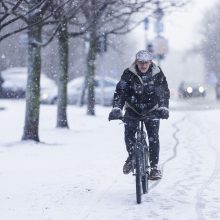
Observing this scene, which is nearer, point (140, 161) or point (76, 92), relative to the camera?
point (140, 161)

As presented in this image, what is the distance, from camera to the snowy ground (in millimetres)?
7539

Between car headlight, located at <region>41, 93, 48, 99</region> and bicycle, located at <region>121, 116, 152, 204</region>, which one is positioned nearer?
bicycle, located at <region>121, 116, 152, 204</region>


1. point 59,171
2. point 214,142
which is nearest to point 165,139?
point 214,142

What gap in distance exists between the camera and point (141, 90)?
825 cm

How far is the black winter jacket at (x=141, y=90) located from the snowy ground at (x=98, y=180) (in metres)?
1.13

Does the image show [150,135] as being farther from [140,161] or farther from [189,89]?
[189,89]

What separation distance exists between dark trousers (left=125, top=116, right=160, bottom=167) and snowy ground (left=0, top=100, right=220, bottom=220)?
19.8 inches

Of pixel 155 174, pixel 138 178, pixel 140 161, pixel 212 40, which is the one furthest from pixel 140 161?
pixel 212 40

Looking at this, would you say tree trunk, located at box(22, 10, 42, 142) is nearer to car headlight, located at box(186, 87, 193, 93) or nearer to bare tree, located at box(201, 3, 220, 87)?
car headlight, located at box(186, 87, 193, 93)

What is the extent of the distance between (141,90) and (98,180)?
207 centimetres

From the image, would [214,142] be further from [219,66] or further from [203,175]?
[219,66]

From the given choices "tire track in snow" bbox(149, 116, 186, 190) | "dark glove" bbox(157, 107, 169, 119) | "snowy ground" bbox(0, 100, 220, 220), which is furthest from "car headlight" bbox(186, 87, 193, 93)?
"dark glove" bbox(157, 107, 169, 119)

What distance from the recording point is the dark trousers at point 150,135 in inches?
329

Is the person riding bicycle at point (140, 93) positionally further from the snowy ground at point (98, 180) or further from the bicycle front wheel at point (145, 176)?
the snowy ground at point (98, 180)
